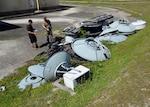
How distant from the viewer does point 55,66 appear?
32.7 feet

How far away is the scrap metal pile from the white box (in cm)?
5

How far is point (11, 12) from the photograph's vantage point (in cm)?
2891

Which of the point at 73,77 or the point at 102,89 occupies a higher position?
the point at 73,77

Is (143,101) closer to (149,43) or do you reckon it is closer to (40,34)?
(149,43)

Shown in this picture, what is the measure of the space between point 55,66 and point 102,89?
8.18ft

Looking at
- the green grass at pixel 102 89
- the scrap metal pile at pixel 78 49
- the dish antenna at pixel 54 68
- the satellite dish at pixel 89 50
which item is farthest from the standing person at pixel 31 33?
the dish antenna at pixel 54 68

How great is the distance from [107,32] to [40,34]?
5.99 meters

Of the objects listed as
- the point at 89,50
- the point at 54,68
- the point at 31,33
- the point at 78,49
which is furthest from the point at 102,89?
the point at 31,33

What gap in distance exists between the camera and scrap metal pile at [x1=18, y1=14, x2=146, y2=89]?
1003 cm

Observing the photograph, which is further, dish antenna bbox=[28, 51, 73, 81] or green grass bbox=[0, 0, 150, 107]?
dish antenna bbox=[28, 51, 73, 81]

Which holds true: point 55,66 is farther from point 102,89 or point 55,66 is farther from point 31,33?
point 31,33

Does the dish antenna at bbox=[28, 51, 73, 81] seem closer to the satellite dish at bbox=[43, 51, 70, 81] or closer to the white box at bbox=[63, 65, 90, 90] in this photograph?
the satellite dish at bbox=[43, 51, 70, 81]

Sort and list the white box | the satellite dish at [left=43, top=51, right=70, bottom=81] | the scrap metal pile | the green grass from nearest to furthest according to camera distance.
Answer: the green grass < the white box < the satellite dish at [left=43, top=51, right=70, bottom=81] < the scrap metal pile

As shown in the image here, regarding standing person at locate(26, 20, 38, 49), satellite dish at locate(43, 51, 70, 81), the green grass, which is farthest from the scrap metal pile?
standing person at locate(26, 20, 38, 49)
